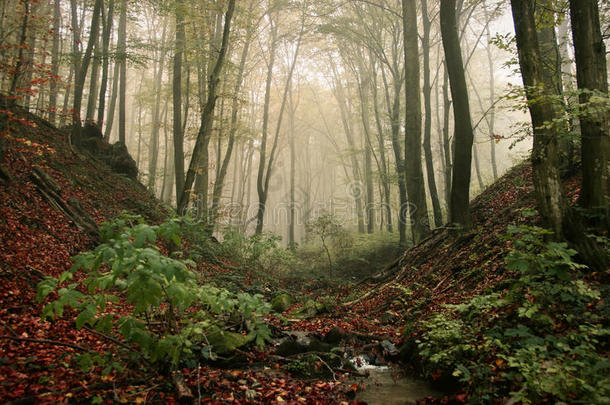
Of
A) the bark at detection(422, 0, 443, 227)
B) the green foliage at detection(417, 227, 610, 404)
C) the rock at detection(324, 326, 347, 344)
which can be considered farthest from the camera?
the bark at detection(422, 0, 443, 227)

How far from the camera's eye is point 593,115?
4.82 meters

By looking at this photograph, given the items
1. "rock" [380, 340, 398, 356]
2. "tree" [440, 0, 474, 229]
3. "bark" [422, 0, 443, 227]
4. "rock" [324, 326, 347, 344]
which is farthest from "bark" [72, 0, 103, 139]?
"rock" [380, 340, 398, 356]

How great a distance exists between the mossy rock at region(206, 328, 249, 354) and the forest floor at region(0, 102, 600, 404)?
0.15m

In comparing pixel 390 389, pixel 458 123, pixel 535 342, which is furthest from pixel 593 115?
pixel 390 389

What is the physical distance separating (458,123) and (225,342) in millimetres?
7040

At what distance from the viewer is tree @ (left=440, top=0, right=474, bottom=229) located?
8266 millimetres

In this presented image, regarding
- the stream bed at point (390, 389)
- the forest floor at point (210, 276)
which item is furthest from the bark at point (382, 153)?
the stream bed at point (390, 389)

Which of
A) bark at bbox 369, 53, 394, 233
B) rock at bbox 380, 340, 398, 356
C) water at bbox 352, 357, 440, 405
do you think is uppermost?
bark at bbox 369, 53, 394, 233

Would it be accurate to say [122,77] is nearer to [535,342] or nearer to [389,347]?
[389,347]

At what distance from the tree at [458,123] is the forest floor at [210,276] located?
66cm

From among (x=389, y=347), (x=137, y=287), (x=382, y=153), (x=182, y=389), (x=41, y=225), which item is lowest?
(x=389, y=347)

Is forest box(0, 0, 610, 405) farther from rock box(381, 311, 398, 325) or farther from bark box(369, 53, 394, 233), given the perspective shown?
bark box(369, 53, 394, 233)

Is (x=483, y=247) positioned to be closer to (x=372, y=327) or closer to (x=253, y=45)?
(x=372, y=327)

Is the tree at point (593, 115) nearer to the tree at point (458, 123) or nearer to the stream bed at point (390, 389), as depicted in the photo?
the tree at point (458, 123)
